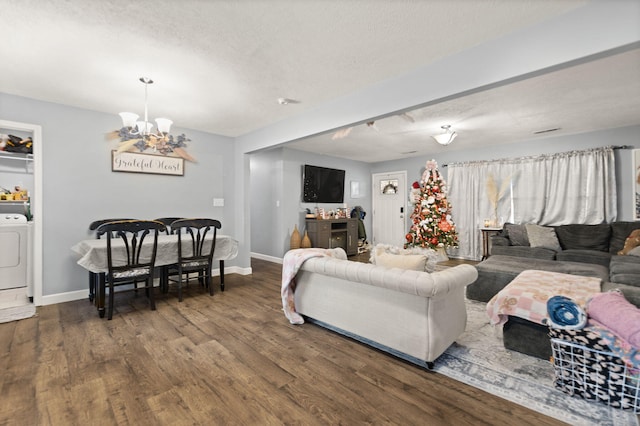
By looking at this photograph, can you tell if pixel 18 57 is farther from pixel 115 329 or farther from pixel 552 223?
pixel 552 223

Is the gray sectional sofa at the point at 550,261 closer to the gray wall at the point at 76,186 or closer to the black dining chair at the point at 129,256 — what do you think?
the black dining chair at the point at 129,256

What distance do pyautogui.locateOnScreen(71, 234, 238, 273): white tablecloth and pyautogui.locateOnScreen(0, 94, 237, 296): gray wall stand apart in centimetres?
39

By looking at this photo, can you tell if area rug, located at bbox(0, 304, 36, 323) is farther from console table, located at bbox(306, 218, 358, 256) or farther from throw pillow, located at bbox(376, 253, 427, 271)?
console table, located at bbox(306, 218, 358, 256)

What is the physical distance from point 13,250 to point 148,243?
8.26 ft

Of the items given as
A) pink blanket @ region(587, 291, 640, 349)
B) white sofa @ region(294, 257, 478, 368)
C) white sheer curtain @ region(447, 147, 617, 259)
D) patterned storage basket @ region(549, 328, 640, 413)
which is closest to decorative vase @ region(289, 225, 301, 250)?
white sofa @ region(294, 257, 478, 368)

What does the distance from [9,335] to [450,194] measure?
23.9 feet

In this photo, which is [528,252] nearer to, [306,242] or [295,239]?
[306,242]

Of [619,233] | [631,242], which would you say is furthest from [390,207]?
[631,242]

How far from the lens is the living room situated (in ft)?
6.67

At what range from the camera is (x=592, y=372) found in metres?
1.73

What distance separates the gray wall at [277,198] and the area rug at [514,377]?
421cm

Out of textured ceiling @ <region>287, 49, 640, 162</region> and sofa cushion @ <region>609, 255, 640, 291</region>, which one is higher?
textured ceiling @ <region>287, 49, 640, 162</region>

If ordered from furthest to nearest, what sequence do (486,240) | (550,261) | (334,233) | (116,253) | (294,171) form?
(334,233)
(294,171)
(486,240)
(550,261)
(116,253)

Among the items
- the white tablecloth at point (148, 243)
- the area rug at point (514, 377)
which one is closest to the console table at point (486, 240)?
the area rug at point (514, 377)
